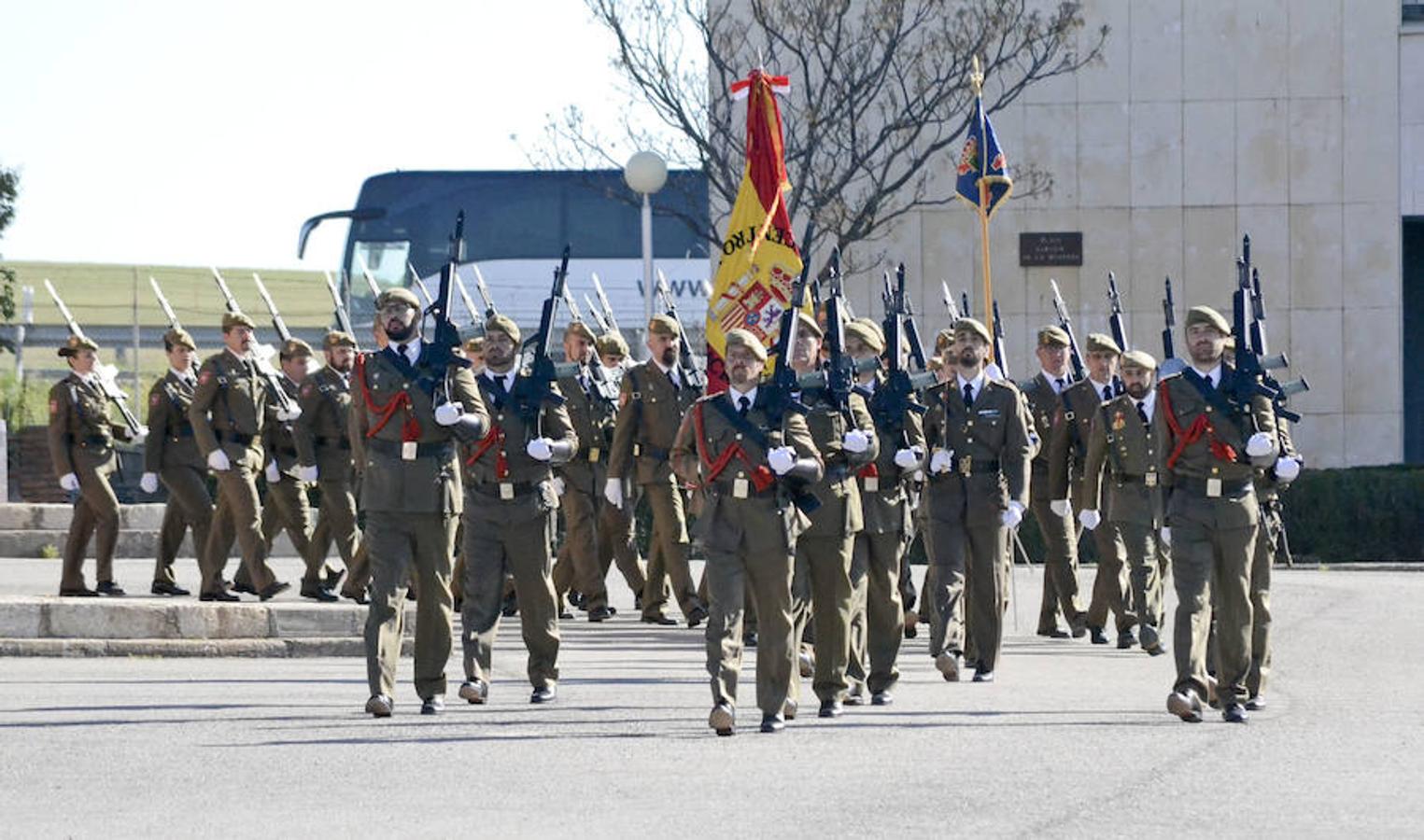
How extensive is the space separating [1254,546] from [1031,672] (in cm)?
240

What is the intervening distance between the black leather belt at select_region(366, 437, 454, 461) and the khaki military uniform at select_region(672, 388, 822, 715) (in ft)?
4.16

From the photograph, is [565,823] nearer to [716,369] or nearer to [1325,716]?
[1325,716]

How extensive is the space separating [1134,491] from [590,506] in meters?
3.83

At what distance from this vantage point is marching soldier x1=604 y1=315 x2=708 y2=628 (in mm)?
17250

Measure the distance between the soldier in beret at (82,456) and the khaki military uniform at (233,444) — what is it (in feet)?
2.31

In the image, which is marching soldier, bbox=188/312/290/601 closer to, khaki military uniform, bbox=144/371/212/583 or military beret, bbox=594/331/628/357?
khaki military uniform, bbox=144/371/212/583

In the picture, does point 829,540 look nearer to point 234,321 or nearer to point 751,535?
point 751,535

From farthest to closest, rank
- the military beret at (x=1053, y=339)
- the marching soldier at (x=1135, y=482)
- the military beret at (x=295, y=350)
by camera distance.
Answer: the military beret at (x=295, y=350), the military beret at (x=1053, y=339), the marching soldier at (x=1135, y=482)

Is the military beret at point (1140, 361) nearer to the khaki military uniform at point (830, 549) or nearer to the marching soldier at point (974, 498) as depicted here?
the marching soldier at point (974, 498)

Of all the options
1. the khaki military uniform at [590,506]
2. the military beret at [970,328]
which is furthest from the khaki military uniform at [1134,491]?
the khaki military uniform at [590,506]

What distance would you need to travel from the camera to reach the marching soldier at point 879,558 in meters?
13.3

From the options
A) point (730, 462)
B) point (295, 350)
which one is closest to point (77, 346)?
point (295, 350)

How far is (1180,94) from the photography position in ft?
108

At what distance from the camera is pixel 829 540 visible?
12633mm
